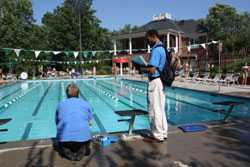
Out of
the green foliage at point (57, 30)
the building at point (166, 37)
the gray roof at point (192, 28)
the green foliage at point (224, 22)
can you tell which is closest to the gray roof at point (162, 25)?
the building at point (166, 37)

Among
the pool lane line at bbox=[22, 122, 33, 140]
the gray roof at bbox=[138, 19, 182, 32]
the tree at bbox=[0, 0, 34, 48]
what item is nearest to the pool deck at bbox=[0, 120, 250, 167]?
the pool lane line at bbox=[22, 122, 33, 140]

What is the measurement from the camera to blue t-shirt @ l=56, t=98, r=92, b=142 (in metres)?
4.81

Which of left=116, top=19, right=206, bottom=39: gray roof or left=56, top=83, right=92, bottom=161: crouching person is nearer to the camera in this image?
left=56, top=83, right=92, bottom=161: crouching person

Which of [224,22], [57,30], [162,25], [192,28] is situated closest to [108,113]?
[162,25]

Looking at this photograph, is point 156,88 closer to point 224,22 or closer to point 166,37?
point 166,37

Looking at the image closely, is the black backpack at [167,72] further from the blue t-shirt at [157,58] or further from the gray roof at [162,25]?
the gray roof at [162,25]

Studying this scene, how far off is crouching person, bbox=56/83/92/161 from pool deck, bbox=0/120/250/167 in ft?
0.43

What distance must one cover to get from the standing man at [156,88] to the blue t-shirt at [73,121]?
118 cm

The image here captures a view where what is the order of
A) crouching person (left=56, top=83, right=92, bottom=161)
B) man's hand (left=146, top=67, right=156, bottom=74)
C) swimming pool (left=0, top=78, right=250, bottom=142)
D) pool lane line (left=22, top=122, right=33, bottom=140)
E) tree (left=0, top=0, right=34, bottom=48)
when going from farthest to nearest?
tree (left=0, top=0, right=34, bottom=48)
swimming pool (left=0, top=78, right=250, bottom=142)
pool lane line (left=22, top=122, right=33, bottom=140)
man's hand (left=146, top=67, right=156, bottom=74)
crouching person (left=56, top=83, right=92, bottom=161)

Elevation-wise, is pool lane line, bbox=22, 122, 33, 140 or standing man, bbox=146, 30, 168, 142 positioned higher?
standing man, bbox=146, 30, 168, 142

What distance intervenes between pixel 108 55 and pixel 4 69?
1637 centimetres

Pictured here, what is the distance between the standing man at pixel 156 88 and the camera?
220 inches

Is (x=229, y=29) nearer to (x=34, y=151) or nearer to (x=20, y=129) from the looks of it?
(x=20, y=129)

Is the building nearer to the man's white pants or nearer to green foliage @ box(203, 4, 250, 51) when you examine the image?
green foliage @ box(203, 4, 250, 51)
